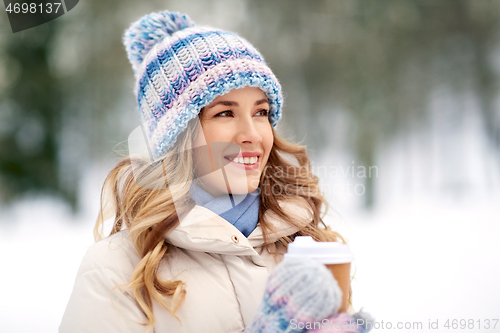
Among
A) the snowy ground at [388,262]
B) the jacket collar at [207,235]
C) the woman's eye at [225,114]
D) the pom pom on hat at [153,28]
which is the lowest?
the snowy ground at [388,262]

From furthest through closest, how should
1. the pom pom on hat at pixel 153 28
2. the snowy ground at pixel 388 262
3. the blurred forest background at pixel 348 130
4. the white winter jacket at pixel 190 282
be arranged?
the blurred forest background at pixel 348 130 → the snowy ground at pixel 388 262 → the pom pom on hat at pixel 153 28 → the white winter jacket at pixel 190 282

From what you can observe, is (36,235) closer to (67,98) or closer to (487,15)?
(67,98)

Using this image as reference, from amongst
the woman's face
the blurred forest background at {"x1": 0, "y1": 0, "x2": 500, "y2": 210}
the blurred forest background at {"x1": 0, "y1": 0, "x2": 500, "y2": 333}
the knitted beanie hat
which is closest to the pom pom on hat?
the knitted beanie hat

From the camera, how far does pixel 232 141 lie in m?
0.87

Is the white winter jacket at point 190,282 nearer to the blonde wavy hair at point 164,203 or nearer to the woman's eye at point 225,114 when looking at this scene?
the blonde wavy hair at point 164,203

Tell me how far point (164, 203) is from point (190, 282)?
7.5 inches

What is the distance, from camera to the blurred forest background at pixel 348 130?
5.92 ft

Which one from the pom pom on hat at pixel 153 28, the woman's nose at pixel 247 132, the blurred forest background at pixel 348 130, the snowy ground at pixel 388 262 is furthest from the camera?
the blurred forest background at pixel 348 130

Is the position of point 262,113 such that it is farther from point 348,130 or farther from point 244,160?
point 348,130

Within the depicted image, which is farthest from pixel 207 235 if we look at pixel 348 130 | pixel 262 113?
pixel 348 130

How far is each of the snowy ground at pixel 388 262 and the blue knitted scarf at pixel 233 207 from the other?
602 millimetres

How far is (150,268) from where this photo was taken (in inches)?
30.7

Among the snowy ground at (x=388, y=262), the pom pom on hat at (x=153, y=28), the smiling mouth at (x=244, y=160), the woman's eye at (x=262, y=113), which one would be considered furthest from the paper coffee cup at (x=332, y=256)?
the snowy ground at (x=388, y=262)

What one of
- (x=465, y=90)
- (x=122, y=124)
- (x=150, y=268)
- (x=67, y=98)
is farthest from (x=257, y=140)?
(x=465, y=90)
